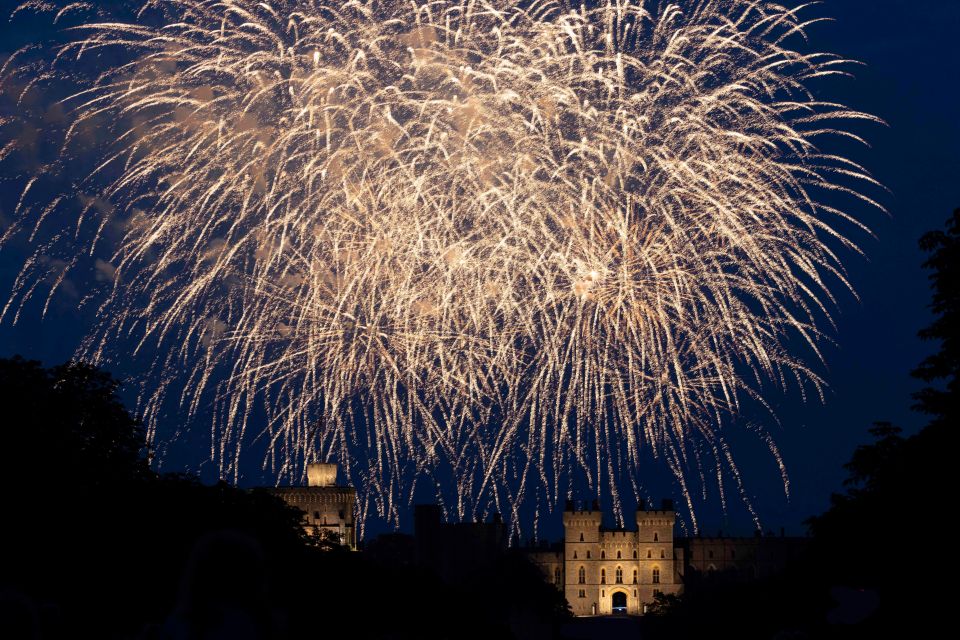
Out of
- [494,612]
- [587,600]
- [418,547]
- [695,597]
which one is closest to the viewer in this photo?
[695,597]

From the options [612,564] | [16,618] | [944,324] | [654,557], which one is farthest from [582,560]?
[16,618]

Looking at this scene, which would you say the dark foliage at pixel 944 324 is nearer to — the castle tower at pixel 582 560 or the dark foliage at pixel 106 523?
the dark foliage at pixel 106 523

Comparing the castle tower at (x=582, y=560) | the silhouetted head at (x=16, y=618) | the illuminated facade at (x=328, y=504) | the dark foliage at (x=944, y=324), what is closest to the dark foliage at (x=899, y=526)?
the dark foliage at (x=944, y=324)

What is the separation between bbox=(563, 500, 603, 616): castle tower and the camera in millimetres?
175500

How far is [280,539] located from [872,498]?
1187 inches

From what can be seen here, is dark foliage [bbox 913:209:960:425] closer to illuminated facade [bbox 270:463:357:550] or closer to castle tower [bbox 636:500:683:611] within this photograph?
illuminated facade [bbox 270:463:357:550]

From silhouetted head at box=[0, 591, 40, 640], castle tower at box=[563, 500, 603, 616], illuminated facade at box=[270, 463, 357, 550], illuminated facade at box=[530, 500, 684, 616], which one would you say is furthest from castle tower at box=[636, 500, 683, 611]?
silhouetted head at box=[0, 591, 40, 640]

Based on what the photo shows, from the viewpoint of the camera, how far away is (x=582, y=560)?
6919 inches

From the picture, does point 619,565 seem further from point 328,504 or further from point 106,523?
point 106,523

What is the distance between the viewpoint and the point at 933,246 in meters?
43.7

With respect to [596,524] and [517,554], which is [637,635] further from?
[596,524]

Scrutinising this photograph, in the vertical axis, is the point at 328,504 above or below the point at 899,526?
above

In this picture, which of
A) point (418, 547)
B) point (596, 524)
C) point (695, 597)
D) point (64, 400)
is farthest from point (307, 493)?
point (64, 400)

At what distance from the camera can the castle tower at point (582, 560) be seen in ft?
576
